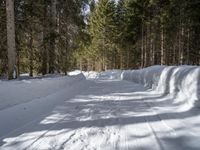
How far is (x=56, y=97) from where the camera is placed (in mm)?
12562

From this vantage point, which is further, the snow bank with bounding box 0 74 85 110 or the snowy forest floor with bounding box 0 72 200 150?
the snow bank with bounding box 0 74 85 110

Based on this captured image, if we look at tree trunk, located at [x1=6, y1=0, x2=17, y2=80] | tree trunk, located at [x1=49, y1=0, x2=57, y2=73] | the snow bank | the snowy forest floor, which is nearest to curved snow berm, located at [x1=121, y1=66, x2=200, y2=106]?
the snowy forest floor

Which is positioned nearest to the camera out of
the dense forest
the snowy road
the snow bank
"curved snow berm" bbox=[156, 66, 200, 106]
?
the snowy road

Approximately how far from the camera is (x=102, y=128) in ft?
21.5

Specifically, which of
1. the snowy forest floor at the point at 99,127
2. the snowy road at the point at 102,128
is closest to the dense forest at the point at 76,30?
the snowy forest floor at the point at 99,127

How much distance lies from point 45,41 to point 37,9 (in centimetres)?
265

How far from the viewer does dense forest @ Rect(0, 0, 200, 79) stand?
1720cm

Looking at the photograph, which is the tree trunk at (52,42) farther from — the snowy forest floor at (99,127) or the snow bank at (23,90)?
the snowy forest floor at (99,127)

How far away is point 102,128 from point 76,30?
67.3 feet

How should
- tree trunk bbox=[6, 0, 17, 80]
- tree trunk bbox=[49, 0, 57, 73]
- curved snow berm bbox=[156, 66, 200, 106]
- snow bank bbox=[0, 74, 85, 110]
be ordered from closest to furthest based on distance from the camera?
1. snow bank bbox=[0, 74, 85, 110]
2. curved snow berm bbox=[156, 66, 200, 106]
3. tree trunk bbox=[6, 0, 17, 80]
4. tree trunk bbox=[49, 0, 57, 73]

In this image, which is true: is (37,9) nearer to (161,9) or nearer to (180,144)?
(180,144)

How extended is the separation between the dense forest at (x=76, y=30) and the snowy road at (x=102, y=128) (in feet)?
18.8

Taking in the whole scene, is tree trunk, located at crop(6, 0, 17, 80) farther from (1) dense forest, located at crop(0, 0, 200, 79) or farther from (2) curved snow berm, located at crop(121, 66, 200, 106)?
(2) curved snow berm, located at crop(121, 66, 200, 106)

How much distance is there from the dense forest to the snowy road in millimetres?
5719
